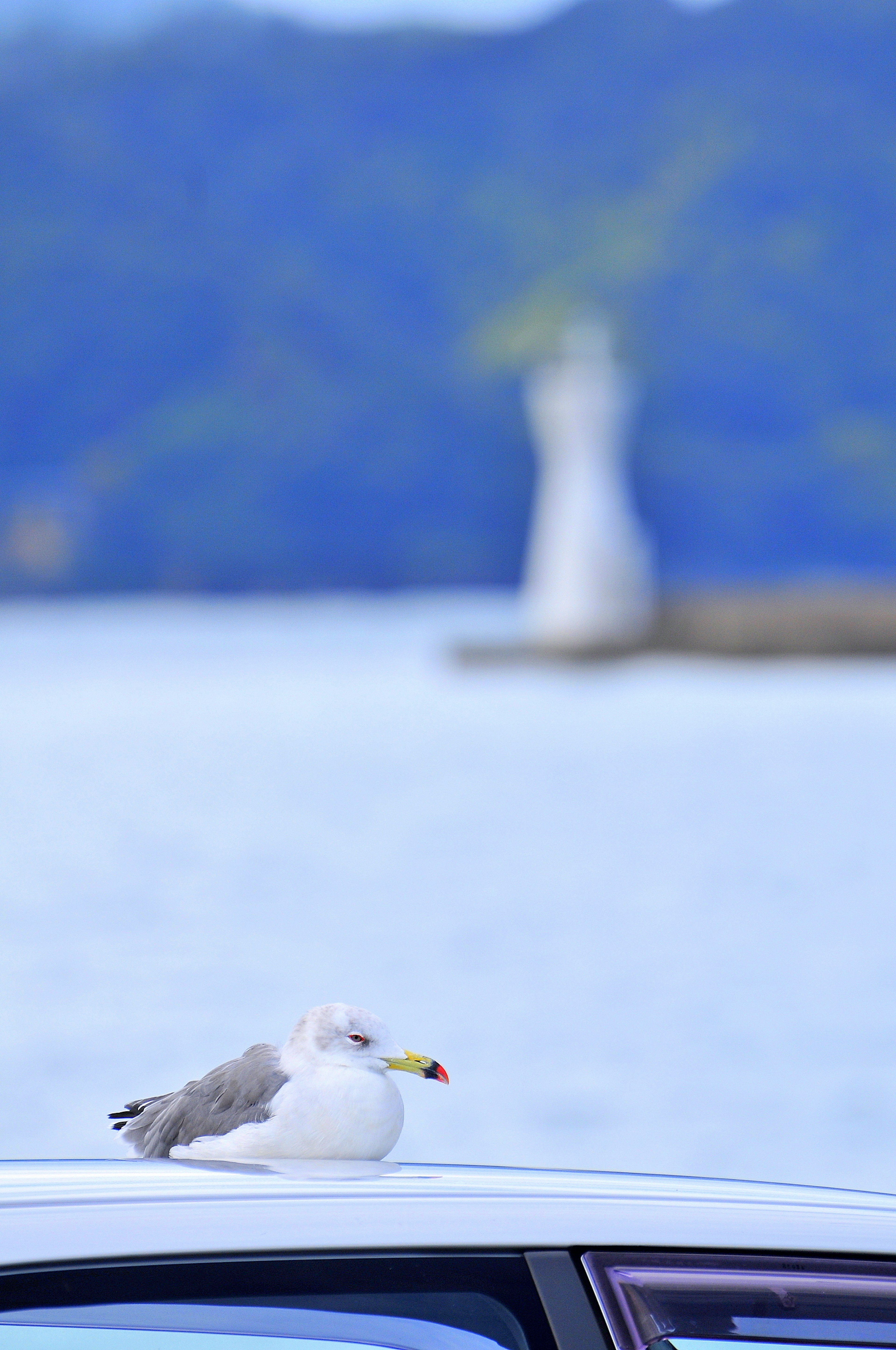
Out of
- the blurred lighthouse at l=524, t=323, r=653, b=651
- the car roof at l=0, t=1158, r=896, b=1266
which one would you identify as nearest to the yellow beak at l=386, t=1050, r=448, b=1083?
the car roof at l=0, t=1158, r=896, b=1266

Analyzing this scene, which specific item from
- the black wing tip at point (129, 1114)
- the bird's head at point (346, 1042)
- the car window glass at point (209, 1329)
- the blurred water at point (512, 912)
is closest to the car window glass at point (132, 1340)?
the car window glass at point (209, 1329)

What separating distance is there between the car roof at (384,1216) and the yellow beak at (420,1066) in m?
0.33

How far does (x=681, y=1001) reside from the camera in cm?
729

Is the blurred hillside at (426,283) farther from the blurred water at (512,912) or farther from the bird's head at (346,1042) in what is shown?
the bird's head at (346,1042)

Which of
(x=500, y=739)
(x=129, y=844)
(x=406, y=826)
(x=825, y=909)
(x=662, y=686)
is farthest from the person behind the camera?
(x=662, y=686)

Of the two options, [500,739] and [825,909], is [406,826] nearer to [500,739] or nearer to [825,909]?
[825,909]

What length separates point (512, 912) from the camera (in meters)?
9.94

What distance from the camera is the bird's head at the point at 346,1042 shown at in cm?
111

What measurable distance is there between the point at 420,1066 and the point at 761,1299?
0.47 m

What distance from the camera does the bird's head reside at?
1.11 meters

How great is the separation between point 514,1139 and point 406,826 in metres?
8.58

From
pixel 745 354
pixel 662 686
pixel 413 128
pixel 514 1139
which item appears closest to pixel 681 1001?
pixel 514 1139

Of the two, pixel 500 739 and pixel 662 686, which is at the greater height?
pixel 662 686

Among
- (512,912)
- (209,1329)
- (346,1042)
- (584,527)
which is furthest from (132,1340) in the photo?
(584,527)
